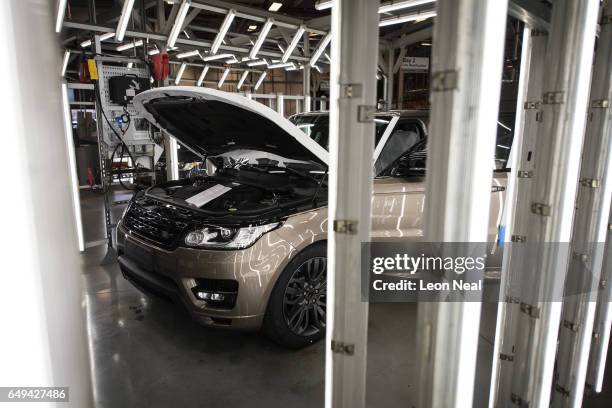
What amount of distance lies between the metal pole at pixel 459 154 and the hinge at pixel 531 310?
31.2 inches

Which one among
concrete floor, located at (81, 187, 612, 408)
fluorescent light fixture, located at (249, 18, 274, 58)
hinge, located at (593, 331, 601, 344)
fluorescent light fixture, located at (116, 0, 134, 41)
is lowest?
concrete floor, located at (81, 187, 612, 408)

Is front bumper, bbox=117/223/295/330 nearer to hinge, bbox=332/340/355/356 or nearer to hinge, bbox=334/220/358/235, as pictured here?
hinge, bbox=332/340/355/356

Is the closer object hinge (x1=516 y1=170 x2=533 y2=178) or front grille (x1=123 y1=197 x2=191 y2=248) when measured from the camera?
hinge (x1=516 y1=170 x2=533 y2=178)

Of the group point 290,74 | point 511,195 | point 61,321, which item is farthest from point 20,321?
point 290,74

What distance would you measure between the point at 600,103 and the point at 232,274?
6.96 ft

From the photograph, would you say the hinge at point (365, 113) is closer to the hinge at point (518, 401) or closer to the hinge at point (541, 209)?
the hinge at point (541, 209)

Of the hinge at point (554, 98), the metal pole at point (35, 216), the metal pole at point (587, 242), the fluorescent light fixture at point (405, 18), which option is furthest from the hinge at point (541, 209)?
the fluorescent light fixture at point (405, 18)

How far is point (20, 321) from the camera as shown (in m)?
0.49

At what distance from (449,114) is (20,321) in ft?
2.89

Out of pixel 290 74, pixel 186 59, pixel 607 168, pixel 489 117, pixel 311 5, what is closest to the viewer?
pixel 489 117

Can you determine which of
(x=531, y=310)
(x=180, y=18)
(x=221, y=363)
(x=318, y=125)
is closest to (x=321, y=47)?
(x=180, y=18)

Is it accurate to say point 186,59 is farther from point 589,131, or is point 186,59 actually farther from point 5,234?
point 5,234

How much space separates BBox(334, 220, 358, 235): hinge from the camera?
1.25 metres

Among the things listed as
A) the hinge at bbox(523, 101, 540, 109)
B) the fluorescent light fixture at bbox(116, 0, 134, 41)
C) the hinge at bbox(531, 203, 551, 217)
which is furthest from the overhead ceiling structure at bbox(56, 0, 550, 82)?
the hinge at bbox(531, 203, 551, 217)
